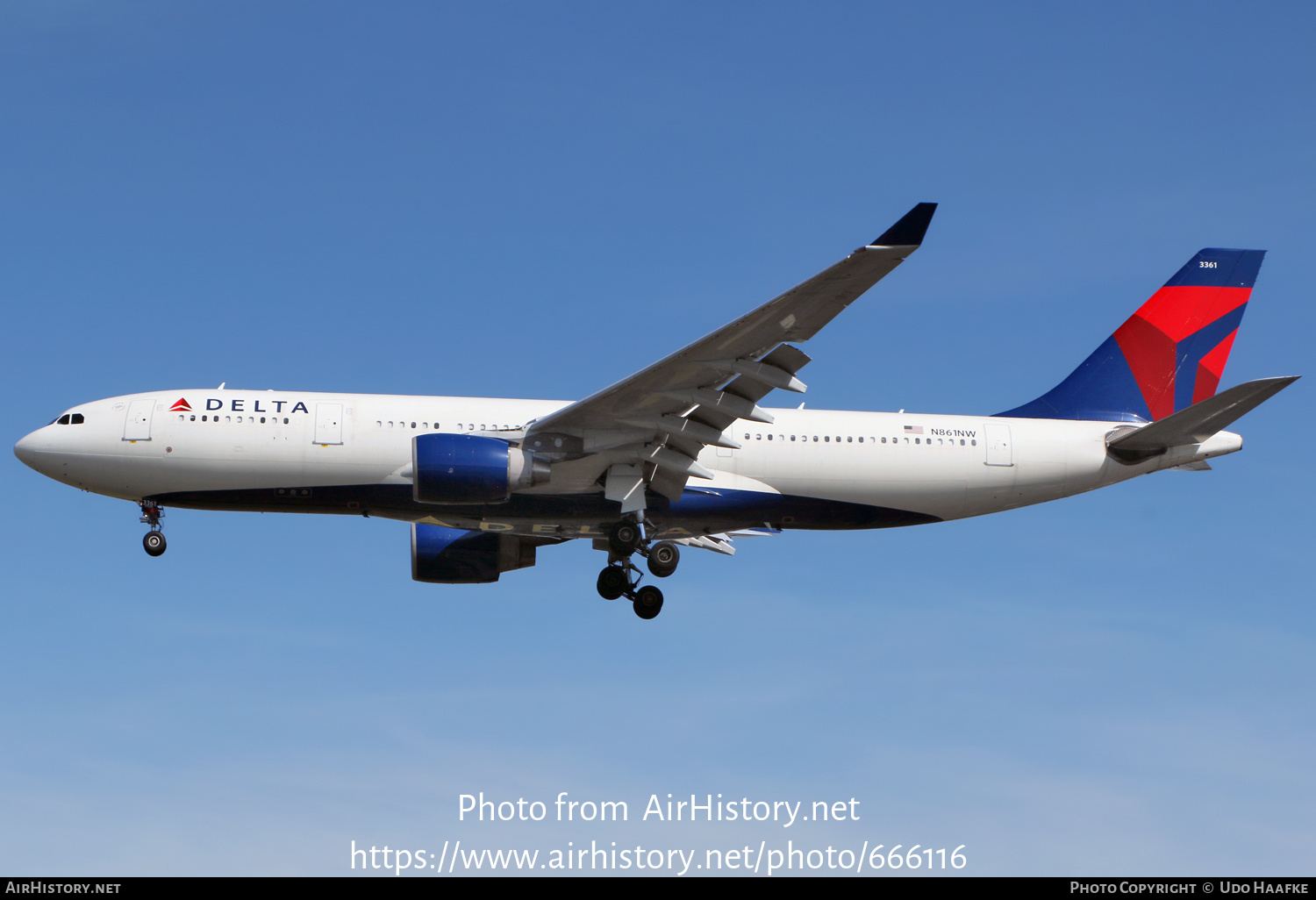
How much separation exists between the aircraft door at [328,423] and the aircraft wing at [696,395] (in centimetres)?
366

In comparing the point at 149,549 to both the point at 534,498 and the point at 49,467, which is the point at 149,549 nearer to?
the point at 49,467

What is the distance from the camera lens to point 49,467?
25844 millimetres

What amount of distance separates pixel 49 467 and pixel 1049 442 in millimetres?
20088

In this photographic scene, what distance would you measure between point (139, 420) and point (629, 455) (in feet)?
31.0

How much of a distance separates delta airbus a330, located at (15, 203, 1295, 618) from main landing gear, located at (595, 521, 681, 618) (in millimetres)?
43

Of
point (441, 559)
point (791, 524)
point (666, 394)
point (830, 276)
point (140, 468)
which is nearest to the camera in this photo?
point (830, 276)

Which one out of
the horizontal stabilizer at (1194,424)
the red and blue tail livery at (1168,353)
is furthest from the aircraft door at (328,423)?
Answer: the horizontal stabilizer at (1194,424)

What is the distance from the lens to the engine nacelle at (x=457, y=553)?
3020 centimetres

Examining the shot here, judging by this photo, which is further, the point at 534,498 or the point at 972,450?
the point at 972,450

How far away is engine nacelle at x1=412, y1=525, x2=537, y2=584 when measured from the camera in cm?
3020

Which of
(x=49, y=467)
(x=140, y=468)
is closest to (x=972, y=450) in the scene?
(x=140, y=468)

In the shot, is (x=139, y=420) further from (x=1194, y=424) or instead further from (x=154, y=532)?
(x=1194, y=424)

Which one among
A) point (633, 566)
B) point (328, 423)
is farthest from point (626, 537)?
point (328, 423)

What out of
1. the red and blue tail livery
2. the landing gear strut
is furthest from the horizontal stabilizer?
the landing gear strut
